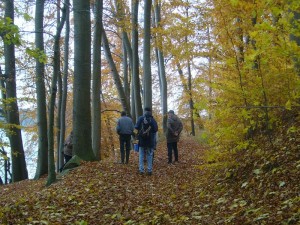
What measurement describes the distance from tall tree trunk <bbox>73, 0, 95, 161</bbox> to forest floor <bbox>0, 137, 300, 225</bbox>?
1992 millimetres

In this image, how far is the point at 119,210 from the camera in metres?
6.44

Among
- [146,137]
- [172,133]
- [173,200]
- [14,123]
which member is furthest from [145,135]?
[14,123]

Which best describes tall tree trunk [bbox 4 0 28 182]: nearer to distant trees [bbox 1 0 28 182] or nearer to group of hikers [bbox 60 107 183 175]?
distant trees [bbox 1 0 28 182]

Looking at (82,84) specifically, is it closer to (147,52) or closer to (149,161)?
(149,161)

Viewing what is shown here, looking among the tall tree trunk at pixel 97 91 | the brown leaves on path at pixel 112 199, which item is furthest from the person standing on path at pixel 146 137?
the tall tree trunk at pixel 97 91

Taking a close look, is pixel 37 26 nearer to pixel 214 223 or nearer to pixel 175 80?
pixel 214 223

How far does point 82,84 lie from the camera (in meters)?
11.4

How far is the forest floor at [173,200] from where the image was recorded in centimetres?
491

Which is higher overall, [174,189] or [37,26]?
[37,26]

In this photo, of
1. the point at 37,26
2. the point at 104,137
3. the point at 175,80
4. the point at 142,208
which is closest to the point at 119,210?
the point at 142,208

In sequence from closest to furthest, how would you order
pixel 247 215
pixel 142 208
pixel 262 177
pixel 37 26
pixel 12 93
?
pixel 247 215 < pixel 262 177 < pixel 142 208 < pixel 37 26 < pixel 12 93

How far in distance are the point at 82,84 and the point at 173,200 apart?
5.93m

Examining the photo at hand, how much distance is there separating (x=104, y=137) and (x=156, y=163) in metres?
16.8

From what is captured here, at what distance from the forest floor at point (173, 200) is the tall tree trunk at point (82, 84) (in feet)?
6.54
